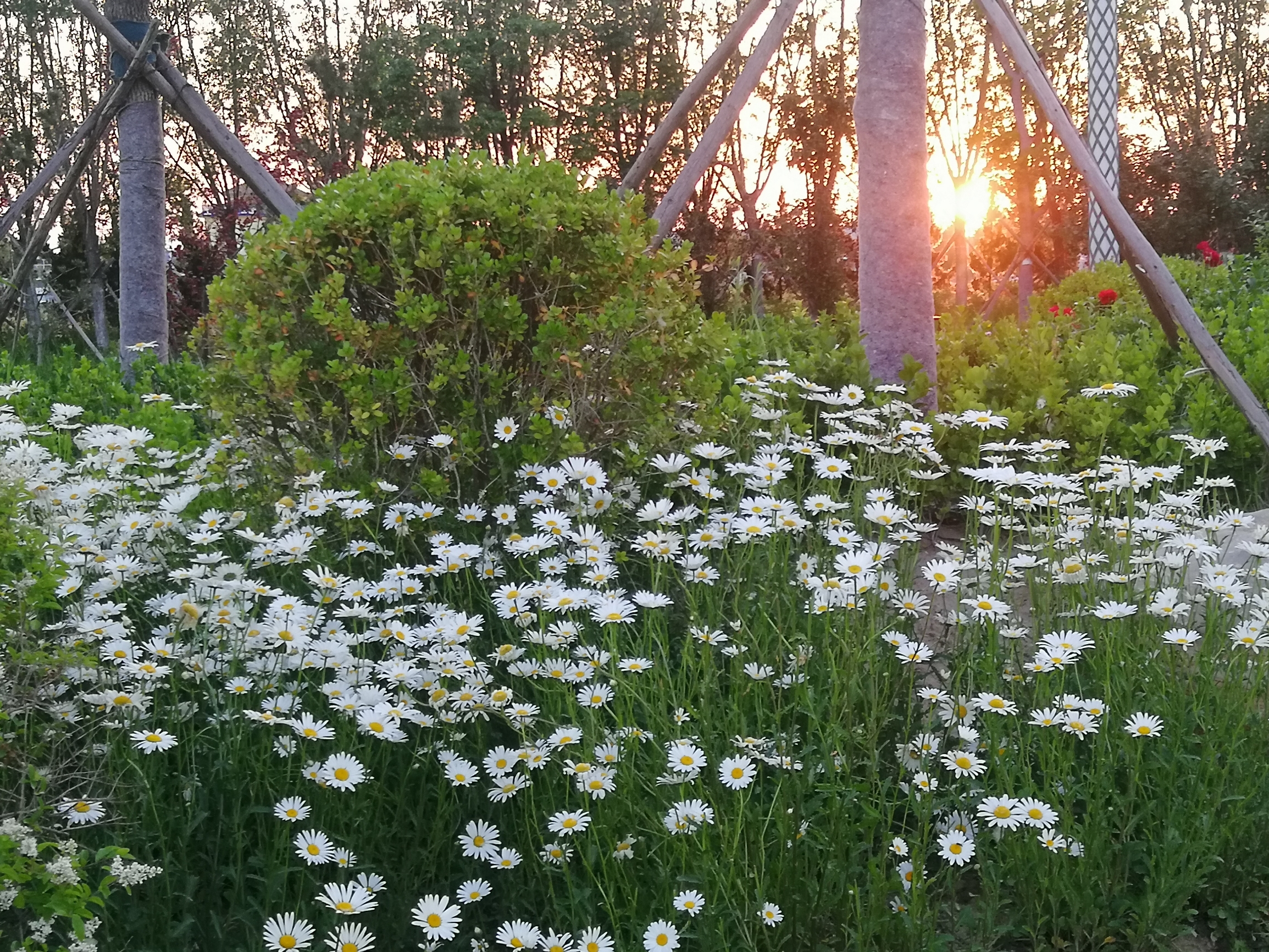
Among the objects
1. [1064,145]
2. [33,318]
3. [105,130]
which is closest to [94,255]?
[33,318]

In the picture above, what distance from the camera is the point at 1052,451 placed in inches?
171

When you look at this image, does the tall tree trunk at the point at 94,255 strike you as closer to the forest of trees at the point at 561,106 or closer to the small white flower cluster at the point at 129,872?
the forest of trees at the point at 561,106

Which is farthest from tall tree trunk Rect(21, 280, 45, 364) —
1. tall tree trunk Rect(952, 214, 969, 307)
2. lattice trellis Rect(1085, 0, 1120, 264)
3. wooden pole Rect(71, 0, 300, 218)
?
lattice trellis Rect(1085, 0, 1120, 264)

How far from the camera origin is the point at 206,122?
5227 millimetres

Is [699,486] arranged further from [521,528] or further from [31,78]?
[31,78]

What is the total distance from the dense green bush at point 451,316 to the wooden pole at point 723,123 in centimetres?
85

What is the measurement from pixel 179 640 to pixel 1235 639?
2555 millimetres

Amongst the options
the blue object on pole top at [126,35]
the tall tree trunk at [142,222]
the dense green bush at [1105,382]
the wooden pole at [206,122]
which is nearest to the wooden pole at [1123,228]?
the dense green bush at [1105,382]

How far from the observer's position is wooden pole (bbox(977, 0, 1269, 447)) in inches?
189

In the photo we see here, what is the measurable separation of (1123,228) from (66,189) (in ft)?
16.2

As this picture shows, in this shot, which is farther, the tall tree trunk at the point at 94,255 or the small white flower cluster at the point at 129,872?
the tall tree trunk at the point at 94,255

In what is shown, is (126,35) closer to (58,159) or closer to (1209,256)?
(58,159)

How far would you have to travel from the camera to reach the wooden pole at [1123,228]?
479cm

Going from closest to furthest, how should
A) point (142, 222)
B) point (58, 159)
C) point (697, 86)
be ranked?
point (697, 86) < point (58, 159) < point (142, 222)
